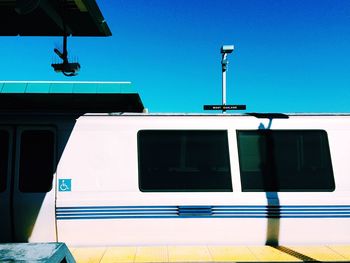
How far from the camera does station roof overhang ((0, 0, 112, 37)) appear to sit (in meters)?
5.40

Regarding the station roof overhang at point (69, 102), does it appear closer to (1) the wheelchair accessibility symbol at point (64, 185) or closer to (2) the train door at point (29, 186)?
(2) the train door at point (29, 186)

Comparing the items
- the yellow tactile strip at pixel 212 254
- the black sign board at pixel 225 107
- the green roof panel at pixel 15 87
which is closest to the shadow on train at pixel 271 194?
the yellow tactile strip at pixel 212 254

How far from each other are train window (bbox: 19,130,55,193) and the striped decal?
0.51 metres

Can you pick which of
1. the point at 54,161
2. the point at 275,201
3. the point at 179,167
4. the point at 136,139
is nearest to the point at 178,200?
the point at 179,167

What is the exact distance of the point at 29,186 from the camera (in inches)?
226

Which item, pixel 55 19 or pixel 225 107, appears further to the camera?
pixel 225 107

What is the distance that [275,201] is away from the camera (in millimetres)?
5820

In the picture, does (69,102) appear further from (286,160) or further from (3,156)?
(286,160)

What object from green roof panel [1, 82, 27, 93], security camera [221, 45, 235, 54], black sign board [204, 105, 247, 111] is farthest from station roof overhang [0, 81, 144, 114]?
security camera [221, 45, 235, 54]

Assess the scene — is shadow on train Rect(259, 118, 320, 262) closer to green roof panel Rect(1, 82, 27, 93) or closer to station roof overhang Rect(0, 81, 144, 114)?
station roof overhang Rect(0, 81, 144, 114)

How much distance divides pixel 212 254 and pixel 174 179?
1.26m

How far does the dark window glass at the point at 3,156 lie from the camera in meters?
5.73

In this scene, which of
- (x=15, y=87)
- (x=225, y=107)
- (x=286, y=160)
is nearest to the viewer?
(x=286, y=160)

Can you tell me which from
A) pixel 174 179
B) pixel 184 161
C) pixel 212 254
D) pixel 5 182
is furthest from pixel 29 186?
pixel 212 254
